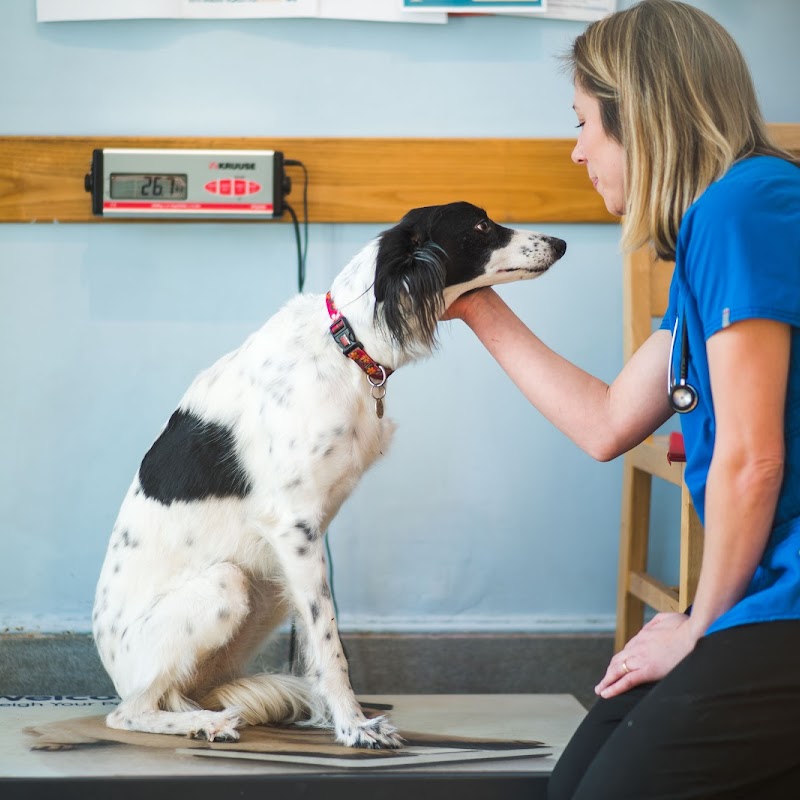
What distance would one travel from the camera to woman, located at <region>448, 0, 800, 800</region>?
0.98 m

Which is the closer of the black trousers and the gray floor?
the black trousers

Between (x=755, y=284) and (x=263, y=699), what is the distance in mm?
1155

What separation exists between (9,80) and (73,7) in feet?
0.77

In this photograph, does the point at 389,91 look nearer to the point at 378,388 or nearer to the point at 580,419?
the point at 378,388

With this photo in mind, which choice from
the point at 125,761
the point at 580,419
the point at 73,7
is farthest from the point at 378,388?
the point at 73,7

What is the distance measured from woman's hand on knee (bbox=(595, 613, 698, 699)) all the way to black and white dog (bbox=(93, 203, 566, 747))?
498 mm

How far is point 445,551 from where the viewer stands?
235cm

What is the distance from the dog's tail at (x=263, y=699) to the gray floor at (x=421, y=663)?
23.5 inches

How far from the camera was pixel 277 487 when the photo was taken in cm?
160

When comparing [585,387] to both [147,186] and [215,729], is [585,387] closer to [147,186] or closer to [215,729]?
[215,729]

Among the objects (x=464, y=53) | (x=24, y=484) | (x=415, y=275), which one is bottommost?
(x=24, y=484)

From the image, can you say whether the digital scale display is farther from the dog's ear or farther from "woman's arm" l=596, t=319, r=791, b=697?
"woman's arm" l=596, t=319, r=791, b=697

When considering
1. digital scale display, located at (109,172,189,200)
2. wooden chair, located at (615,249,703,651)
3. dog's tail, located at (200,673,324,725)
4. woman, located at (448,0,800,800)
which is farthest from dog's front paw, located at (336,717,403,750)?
digital scale display, located at (109,172,189,200)

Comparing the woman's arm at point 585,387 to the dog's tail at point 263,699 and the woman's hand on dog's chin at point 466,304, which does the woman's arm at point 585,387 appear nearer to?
the woman's hand on dog's chin at point 466,304
